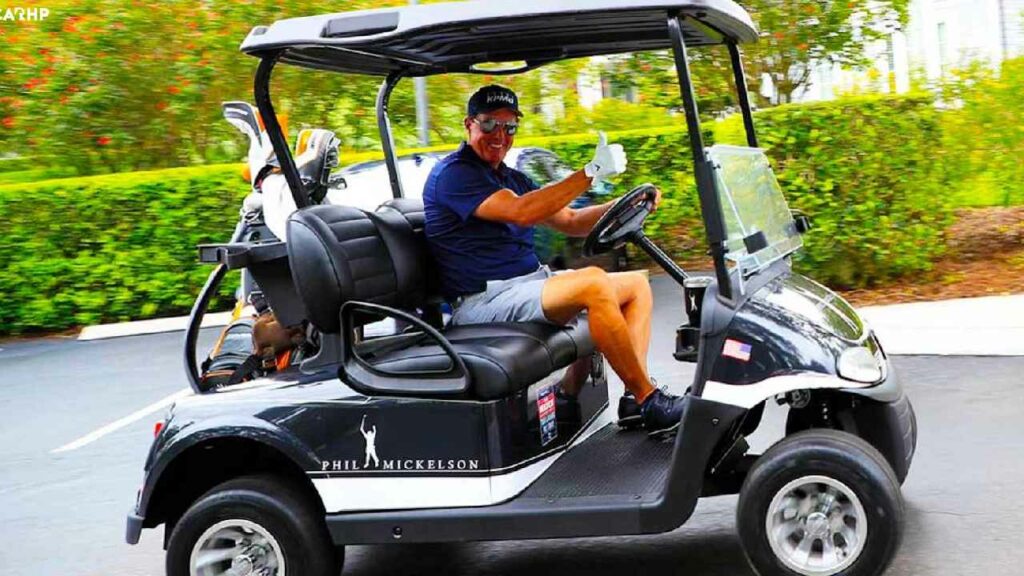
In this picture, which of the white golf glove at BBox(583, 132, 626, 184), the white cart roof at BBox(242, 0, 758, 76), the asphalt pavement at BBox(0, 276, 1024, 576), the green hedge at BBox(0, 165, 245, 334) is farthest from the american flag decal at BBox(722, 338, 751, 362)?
the green hedge at BBox(0, 165, 245, 334)

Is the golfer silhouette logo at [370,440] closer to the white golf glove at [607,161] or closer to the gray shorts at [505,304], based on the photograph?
the gray shorts at [505,304]

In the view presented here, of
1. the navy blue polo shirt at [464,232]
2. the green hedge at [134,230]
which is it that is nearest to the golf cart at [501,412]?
the navy blue polo shirt at [464,232]

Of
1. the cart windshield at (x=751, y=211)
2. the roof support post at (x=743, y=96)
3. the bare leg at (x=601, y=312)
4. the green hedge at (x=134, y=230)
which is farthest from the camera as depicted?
the green hedge at (x=134, y=230)

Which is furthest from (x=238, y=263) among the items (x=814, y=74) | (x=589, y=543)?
(x=814, y=74)

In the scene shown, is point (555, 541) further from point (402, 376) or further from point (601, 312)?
point (402, 376)

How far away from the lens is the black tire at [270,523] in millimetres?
4395

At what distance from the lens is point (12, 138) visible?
46.4 ft

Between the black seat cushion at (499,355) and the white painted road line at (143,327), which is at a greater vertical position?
the black seat cushion at (499,355)

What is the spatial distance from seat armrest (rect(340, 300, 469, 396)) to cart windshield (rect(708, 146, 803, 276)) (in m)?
0.96

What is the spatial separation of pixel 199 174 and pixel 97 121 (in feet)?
7.16

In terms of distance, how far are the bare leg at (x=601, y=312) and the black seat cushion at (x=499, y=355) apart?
0.12 meters

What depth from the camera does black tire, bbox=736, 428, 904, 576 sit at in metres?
3.97

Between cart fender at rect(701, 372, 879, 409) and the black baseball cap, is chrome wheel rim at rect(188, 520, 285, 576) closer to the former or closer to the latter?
cart fender at rect(701, 372, 879, 409)

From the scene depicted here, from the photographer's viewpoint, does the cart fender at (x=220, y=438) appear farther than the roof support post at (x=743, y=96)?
No
